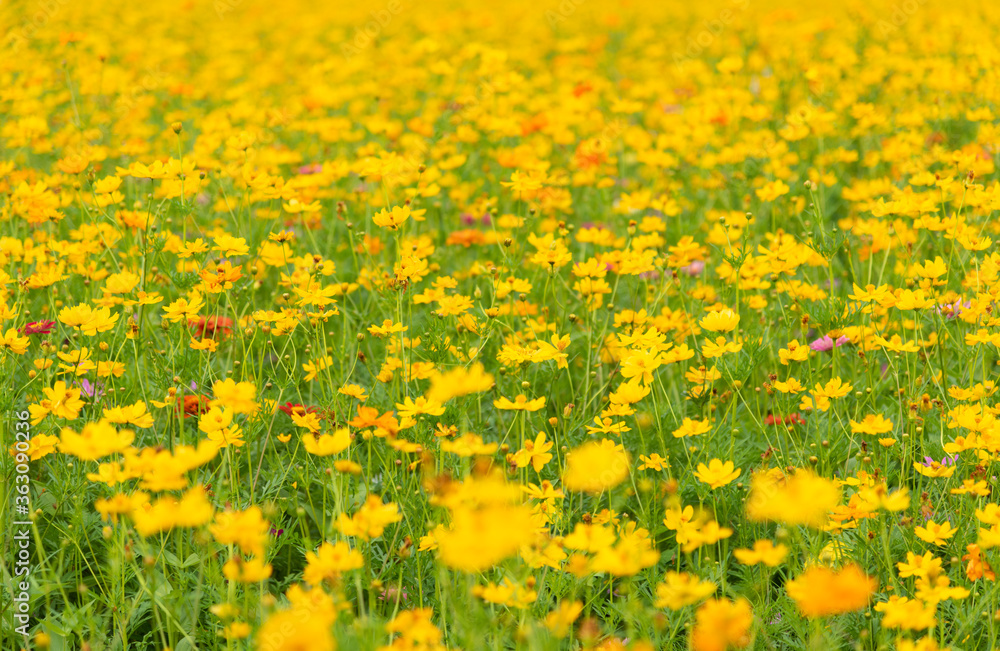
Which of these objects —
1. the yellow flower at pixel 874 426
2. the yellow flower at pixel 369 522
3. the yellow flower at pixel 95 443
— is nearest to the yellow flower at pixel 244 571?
the yellow flower at pixel 369 522

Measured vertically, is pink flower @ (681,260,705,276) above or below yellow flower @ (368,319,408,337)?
below

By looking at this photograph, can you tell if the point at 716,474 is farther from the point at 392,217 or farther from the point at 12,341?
the point at 12,341

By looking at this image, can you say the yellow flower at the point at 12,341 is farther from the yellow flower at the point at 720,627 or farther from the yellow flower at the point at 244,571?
the yellow flower at the point at 720,627


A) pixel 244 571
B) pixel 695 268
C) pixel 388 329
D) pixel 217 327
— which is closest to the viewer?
pixel 244 571

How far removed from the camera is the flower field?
1.50m

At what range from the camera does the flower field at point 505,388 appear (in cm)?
150

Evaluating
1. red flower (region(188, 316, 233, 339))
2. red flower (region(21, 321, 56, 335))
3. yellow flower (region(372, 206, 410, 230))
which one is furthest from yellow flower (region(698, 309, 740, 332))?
red flower (region(21, 321, 56, 335))

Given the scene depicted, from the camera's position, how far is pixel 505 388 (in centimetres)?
240

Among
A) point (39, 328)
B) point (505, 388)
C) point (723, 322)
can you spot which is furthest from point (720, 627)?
point (39, 328)

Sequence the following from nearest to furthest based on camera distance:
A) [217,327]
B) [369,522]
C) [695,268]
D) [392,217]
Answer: [369,522]
[392,217]
[217,327]
[695,268]

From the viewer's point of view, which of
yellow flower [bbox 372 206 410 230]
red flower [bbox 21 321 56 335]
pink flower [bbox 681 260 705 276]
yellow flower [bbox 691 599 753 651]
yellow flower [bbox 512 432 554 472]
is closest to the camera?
yellow flower [bbox 691 599 753 651]

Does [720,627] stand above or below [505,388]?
above

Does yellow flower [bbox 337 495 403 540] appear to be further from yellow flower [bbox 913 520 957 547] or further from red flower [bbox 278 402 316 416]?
yellow flower [bbox 913 520 957 547]

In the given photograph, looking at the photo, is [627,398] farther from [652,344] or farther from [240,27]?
[240,27]
